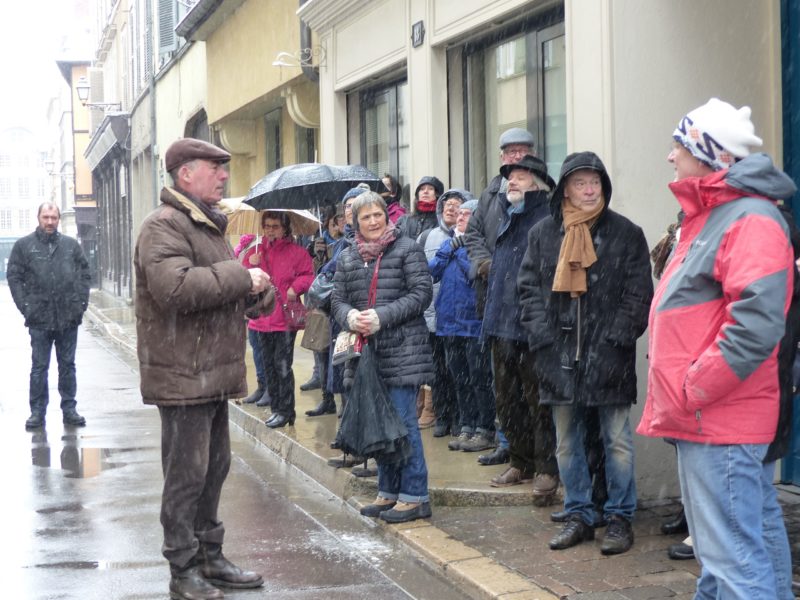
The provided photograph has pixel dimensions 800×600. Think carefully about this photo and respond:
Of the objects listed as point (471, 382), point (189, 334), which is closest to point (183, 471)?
point (189, 334)

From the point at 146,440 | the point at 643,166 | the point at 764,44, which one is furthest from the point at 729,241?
the point at 146,440

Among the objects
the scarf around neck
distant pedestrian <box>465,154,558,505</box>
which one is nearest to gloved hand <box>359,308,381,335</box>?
the scarf around neck

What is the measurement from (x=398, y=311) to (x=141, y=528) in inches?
78.8

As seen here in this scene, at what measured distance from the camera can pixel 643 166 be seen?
21.7 feet

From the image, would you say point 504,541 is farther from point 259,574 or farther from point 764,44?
point 764,44

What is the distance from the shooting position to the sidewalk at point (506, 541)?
5.19 meters

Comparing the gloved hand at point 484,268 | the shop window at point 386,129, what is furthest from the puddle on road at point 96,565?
the shop window at point 386,129

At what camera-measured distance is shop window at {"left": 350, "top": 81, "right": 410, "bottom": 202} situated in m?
11.5

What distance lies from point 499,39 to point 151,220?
482 cm

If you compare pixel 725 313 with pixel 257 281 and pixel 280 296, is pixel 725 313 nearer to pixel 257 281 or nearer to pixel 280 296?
pixel 257 281

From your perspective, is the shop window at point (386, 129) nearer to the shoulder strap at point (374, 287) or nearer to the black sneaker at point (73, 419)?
the black sneaker at point (73, 419)

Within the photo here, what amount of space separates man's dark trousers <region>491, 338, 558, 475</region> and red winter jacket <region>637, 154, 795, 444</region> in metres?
2.79

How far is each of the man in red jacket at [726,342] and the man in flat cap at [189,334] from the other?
215cm

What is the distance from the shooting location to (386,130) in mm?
12062
